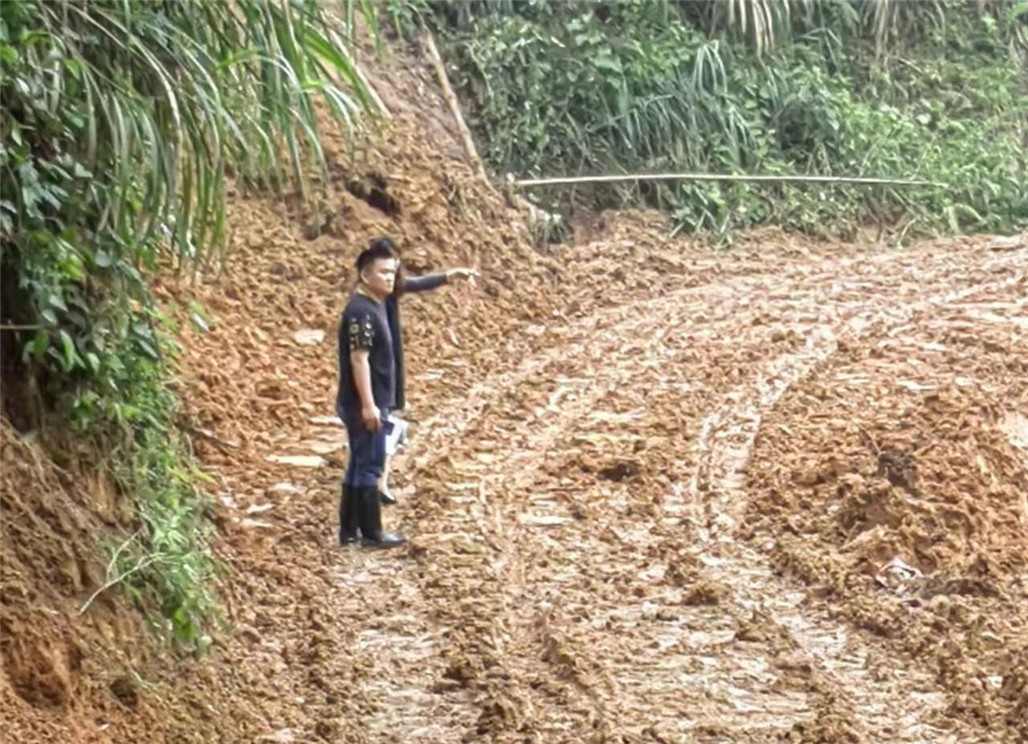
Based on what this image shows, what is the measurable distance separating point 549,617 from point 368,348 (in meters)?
1.55

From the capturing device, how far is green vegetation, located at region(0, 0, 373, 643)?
18.7 ft

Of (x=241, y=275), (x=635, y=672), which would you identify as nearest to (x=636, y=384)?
(x=241, y=275)

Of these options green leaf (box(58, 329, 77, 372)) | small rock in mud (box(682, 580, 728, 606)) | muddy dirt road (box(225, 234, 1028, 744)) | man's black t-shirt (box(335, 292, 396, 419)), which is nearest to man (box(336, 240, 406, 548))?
man's black t-shirt (box(335, 292, 396, 419))

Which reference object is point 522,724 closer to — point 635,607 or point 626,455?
point 635,607

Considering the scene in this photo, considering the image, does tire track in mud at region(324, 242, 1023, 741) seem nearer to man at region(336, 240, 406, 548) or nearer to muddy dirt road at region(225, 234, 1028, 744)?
muddy dirt road at region(225, 234, 1028, 744)

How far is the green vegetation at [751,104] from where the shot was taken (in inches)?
639

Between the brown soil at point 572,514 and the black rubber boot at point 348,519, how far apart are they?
0.10 meters

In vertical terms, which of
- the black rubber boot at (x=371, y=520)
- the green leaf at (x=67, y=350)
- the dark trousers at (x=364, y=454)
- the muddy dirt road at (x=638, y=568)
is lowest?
the muddy dirt road at (x=638, y=568)

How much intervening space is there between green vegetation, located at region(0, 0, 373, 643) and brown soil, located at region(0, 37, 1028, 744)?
293 mm

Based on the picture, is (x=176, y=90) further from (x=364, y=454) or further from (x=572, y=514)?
(x=572, y=514)

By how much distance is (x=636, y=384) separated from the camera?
11.3 metres

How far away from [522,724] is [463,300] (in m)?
7.37

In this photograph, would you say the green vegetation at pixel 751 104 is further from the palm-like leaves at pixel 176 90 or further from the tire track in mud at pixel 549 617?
the palm-like leaves at pixel 176 90

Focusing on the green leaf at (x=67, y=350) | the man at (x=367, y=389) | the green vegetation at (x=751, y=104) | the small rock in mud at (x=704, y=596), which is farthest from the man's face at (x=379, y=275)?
the green vegetation at (x=751, y=104)
